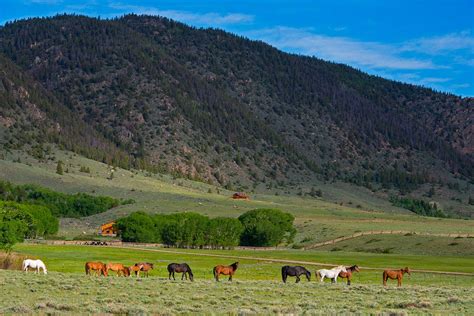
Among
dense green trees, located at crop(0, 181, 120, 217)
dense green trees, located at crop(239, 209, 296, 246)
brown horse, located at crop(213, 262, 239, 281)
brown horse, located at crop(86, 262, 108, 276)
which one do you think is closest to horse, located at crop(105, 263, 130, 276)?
brown horse, located at crop(86, 262, 108, 276)

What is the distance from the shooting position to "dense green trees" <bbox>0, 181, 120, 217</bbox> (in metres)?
162

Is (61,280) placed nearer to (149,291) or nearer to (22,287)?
(22,287)

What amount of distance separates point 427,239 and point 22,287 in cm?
7409

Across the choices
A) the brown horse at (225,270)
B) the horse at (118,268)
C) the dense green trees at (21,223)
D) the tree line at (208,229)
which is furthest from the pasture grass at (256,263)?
the tree line at (208,229)

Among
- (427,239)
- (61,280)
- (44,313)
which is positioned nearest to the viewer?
(44,313)

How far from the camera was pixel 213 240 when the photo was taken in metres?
118

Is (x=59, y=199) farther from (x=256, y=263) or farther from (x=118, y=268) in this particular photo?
(x=118, y=268)

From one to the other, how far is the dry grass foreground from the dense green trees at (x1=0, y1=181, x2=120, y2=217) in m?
114

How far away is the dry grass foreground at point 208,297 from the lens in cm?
3378

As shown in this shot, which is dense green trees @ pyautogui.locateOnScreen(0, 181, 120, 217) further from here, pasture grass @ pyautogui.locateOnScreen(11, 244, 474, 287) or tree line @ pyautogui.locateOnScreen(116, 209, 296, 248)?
pasture grass @ pyautogui.locateOnScreen(11, 244, 474, 287)

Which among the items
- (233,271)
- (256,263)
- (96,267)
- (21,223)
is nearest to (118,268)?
(96,267)

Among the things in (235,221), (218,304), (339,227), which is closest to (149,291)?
(218,304)

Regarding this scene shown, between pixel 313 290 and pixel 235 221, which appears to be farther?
pixel 235 221

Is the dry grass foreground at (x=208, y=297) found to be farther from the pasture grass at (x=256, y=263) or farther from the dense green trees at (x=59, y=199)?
the dense green trees at (x=59, y=199)
